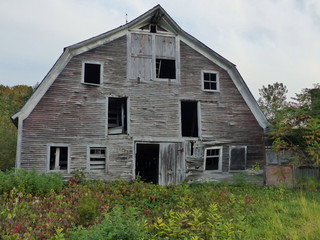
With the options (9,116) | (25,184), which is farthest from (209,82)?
(9,116)

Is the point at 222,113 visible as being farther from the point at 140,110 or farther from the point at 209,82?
the point at 140,110

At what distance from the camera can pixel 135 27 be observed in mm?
15875

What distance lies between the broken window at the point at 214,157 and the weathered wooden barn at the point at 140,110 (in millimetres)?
53

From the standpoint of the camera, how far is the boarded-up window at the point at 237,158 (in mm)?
16266

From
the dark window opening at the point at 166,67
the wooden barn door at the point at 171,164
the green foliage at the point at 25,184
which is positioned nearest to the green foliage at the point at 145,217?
the green foliage at the point at 25,184

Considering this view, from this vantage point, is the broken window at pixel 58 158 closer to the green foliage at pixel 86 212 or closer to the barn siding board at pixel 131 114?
the barn siding board at pixel 131 114

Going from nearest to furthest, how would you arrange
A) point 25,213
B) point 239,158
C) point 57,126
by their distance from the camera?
point 25,213 → point 57,126 → point 239,158

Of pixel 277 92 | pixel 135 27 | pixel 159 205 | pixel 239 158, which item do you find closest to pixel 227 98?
pixel 239 158

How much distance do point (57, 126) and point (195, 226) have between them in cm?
1035

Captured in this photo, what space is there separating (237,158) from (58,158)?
9.15m

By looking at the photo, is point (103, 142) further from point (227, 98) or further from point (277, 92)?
point (277, 92)

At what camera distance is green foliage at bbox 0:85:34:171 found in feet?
75.8

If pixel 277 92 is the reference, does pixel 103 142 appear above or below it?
below

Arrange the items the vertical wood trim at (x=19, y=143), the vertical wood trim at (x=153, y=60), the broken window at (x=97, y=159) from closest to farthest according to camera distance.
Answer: the vertical wood trim at (x=19, y=143)
the broken window at (x=97, y=159)
the vertical wood trim at (x=153, y=60)
